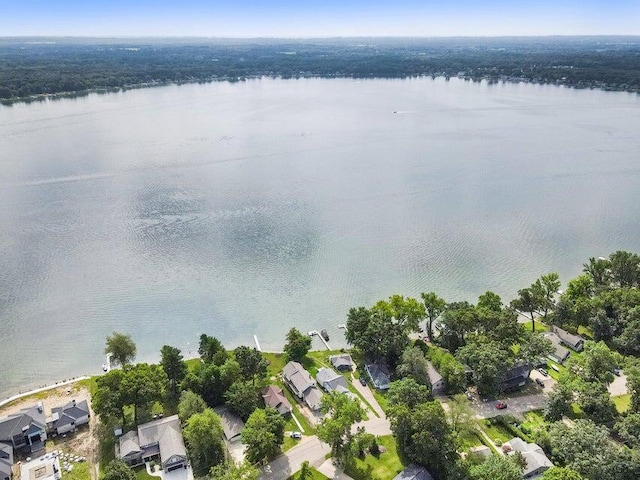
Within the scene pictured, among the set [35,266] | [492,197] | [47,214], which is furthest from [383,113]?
[35,266]

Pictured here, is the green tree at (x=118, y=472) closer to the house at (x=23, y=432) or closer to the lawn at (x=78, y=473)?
the lawn at (x=78, y=473)

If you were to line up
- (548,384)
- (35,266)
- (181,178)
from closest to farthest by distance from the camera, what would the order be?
1. (548,384)
2. (35,266)
3. (181,178)

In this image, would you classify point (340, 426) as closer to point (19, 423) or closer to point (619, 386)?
point (19, 423)

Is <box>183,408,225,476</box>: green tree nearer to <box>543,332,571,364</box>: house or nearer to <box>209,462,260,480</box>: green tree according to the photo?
<box>209,462,260,480</box>: green tree

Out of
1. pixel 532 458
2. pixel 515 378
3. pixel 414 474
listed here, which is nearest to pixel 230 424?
pixel 414 474

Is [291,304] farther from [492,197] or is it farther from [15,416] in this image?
[492,197]

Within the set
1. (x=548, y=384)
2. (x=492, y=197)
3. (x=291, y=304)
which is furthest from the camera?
(x=492, y=197)
